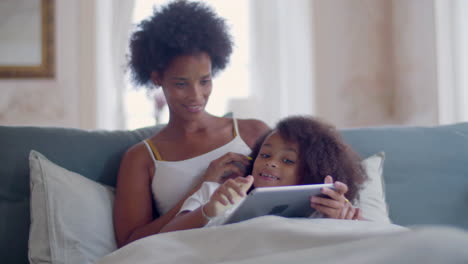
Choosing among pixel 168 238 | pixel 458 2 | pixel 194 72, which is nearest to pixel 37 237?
pixel 168 238

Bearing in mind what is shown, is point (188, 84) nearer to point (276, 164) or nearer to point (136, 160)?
point (136, 160)

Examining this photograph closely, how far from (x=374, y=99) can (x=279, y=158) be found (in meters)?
2.49

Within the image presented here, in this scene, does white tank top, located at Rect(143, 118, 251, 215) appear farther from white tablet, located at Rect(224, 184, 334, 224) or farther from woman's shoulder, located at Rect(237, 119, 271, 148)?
white tablet, located at Rect(224, 184, 334, 224)

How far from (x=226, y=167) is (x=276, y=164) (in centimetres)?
16

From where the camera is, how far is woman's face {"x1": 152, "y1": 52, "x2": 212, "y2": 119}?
5.60ft

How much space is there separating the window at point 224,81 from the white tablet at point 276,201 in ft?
8.23

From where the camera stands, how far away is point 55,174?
156 centimetres

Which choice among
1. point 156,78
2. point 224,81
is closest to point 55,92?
point 224,81

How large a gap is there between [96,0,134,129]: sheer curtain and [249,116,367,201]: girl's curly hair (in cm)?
236

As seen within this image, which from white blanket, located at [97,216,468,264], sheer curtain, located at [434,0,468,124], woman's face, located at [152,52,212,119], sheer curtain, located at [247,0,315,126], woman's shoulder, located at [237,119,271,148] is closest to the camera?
white blanket, located at [97,216,468,264]

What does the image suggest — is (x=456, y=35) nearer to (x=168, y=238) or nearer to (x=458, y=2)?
(x=458, y=2)

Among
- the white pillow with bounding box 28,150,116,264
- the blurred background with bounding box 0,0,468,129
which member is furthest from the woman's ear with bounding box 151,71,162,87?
the blurred background with bounding box 0,0,468,129

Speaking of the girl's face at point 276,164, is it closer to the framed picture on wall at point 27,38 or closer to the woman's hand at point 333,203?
the woman's hand at point 333,203

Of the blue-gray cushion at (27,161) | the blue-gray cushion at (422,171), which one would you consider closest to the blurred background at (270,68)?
the blue-gray cushion at (422,171)
